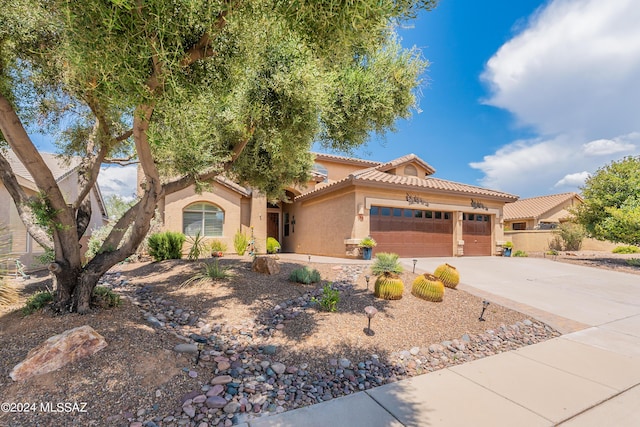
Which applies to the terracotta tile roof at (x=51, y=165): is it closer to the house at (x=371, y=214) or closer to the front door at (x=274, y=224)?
the house at (x=371, y=214)

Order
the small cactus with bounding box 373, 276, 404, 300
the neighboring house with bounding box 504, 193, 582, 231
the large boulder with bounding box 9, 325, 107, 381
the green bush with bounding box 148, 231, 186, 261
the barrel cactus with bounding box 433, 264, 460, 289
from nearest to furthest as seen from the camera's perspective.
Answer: the large boulder with bounding box 9, 325, 107, 381
the small cactus with bounding box 373, 276, 404, 300
the barrel cactus with bounding box 433, 264, 460, 289
the green bush with bounding box 148, 231, 186, 261
the neighboring house with bounding box 504, 193, 582, 231

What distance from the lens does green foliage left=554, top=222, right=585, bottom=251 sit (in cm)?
2156

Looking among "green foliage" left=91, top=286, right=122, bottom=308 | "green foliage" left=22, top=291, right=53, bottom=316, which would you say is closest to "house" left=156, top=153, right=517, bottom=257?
"green foliage" left=91, top=286, right=122, bottom=308

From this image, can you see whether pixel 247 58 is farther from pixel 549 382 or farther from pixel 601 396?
pixel 601 396

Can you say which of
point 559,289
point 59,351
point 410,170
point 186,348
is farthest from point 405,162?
point 59,351

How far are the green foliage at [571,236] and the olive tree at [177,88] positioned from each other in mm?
21340

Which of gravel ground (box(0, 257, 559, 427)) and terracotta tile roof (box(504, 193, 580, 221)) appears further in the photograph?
terracotta tile roof (box(504, 193, 580, 221))

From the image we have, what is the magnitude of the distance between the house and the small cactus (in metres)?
6.35

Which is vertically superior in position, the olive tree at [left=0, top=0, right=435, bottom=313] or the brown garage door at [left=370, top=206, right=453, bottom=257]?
the olive tree at [left=0, top=0, right=435, bottom=313]

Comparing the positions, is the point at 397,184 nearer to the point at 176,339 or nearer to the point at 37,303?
the point at 176,339

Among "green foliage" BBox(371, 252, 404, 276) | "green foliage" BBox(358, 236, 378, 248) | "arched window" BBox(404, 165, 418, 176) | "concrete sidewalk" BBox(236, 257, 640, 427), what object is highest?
"arched window" BBox(404, 165, 418, 176)

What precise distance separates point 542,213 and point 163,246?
98.0 ft

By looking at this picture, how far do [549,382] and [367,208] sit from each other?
9.94 m

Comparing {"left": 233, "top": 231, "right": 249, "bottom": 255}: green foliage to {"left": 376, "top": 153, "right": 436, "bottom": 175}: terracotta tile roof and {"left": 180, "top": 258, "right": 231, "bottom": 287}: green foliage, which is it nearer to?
{"left": 180, "top": 258, "right": 231, "bottom": 287}: green foliage
